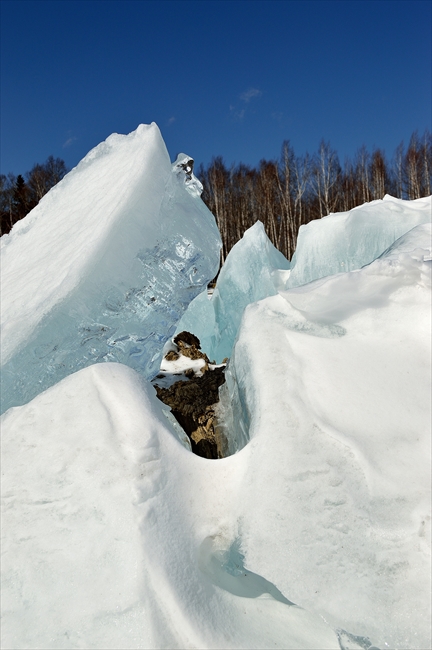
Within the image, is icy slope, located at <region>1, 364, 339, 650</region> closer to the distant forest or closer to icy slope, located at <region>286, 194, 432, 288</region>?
icy slope, located at <region>286, 194, 432, 288</region>

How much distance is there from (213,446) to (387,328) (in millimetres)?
1999

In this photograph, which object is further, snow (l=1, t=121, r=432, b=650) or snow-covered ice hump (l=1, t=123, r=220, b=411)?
snow-covered ice hump (l=1, t=123, r=220, b=411)

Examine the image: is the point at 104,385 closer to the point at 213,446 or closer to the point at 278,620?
the point at 278,620

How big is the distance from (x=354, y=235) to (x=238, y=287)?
1.61m

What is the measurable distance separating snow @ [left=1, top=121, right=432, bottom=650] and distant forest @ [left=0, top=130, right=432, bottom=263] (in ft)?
48.5

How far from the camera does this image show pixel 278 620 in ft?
4.43

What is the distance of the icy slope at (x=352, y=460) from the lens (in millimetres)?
1299

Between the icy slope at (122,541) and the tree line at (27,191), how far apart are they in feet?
62.1

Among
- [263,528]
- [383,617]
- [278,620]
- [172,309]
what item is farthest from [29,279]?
[383,617]

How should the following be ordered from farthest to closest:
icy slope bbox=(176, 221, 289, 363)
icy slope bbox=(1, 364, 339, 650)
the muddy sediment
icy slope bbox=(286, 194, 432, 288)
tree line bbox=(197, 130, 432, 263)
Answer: tree line bbox=(197, 130, 432, 263) → icy slope bbox=(176, 221, 289, 363) → icy slope bbox=(286, 194, 432, 288) → the muddy sediment → icy slope bbox=(1, 364, 339, 650)

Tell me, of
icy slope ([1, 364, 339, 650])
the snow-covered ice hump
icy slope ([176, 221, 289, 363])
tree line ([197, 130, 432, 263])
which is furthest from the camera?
tree line ([197, 130, 432, 263])

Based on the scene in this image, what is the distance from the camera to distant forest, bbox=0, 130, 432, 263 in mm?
16781

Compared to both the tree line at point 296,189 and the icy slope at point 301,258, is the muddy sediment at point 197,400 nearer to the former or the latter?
the icy slope at point 301,258

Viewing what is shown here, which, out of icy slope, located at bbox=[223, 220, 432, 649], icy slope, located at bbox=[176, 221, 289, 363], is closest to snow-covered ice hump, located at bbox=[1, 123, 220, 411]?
icy slope, located at bbox=[223, 220, 432, 649]
